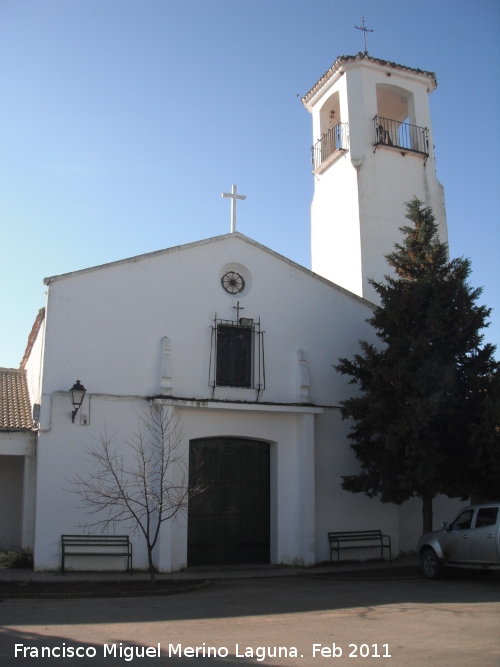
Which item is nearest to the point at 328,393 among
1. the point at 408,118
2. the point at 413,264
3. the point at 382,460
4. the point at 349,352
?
the point at 349,352

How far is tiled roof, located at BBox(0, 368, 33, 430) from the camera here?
14.3 metres

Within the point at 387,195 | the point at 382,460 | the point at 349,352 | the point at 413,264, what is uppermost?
the point at 387,195

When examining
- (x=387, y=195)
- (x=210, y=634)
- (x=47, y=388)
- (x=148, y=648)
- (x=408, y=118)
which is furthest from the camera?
(x=408, y=118)

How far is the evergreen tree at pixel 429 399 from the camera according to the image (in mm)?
13555

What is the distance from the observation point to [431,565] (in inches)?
508

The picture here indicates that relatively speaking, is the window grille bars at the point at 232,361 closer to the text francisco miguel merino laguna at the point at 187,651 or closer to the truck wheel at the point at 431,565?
the truck wheel at the point at 431,565

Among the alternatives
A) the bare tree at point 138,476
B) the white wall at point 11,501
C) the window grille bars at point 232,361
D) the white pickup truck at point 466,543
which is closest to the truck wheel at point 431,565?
the white pickup truck at point 466,543

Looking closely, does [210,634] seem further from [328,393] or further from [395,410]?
[328,393]

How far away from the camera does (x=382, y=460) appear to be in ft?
46.8

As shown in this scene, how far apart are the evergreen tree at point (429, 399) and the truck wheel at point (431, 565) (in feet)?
4.45

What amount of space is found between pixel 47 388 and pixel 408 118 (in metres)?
15.3

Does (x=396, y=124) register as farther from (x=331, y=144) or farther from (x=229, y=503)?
(x=229, y=503)

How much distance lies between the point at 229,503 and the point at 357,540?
3.25 m

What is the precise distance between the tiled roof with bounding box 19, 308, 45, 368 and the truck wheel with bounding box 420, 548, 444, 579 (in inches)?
384
